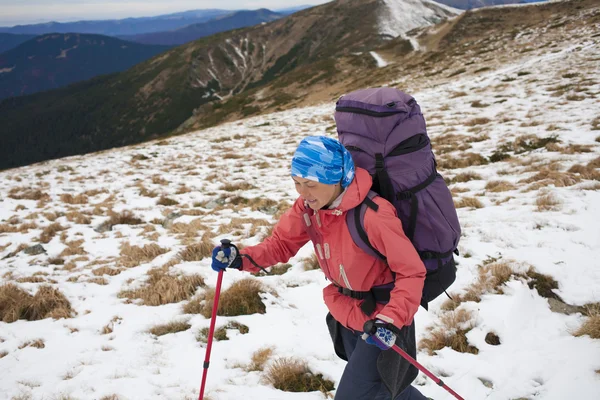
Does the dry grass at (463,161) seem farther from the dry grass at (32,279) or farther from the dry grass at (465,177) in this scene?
the dry grass at (32,279)

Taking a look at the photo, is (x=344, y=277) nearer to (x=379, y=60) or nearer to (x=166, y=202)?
(x=166, y=202)

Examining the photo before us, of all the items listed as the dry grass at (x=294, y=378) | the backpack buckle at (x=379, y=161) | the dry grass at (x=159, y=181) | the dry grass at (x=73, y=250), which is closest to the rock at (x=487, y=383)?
the dry grass at (x=294, y=378)

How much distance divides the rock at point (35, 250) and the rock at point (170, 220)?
2725 millimetres

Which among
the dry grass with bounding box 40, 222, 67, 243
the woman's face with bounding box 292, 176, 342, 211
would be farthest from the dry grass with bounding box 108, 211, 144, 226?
the woman's face with bounding box 292, 176, 342, 211

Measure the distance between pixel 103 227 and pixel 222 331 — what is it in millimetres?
6672

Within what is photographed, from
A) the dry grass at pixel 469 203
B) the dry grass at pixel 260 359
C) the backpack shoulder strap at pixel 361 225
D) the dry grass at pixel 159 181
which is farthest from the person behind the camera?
the dry grass at pixel 159 181

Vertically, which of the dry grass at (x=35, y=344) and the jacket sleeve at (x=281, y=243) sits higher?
the jacket sleeve at (x=281, y=243)

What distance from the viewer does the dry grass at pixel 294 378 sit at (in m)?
3.66

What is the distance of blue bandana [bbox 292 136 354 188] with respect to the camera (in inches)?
96.3

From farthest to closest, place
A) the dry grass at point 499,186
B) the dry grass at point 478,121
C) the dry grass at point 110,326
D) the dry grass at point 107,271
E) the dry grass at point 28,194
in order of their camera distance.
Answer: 1. the dry grass at point 478,121
2. the dry grass at point 28,194
3. the dry grass at point 499,186
4. the dry grass at point 107,271
5. the dry grass at point 110,326

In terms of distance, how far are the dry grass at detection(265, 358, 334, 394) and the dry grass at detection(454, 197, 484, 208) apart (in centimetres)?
518

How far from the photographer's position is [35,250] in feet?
26.4

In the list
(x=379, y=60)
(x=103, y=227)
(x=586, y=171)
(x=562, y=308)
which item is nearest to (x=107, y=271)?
(x=103, y=227)

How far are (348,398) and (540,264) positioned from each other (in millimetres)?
3552
